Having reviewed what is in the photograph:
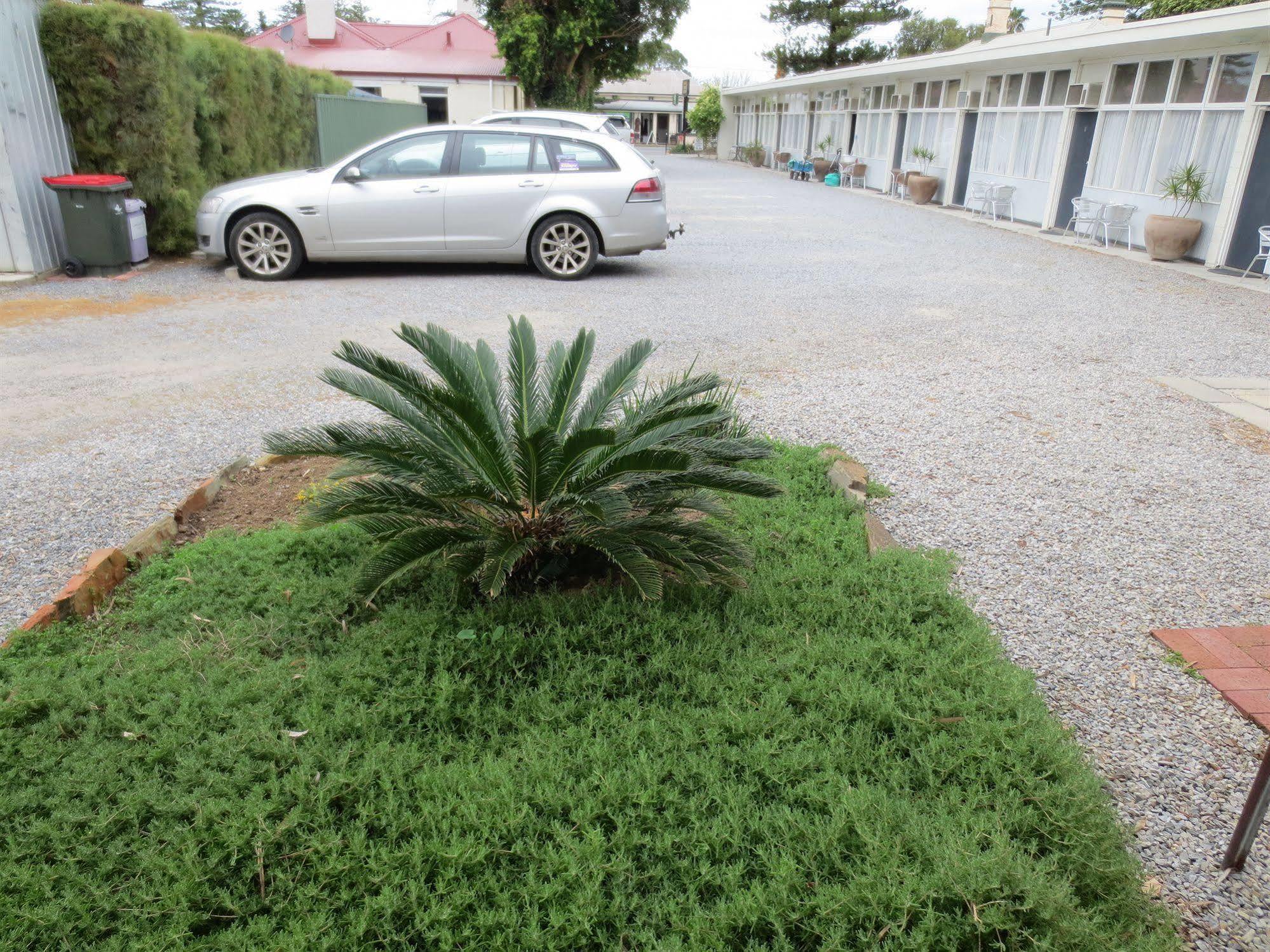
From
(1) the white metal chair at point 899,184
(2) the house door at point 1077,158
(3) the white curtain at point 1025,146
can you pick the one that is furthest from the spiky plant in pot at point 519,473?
(1) the white metal chair at point 899,184

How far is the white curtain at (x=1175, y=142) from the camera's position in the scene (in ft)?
44.0

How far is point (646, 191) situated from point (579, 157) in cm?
85

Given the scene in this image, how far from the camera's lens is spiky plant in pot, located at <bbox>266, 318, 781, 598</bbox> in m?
3.06

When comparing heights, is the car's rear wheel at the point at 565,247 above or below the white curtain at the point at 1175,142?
→ below

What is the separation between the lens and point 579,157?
10.0m

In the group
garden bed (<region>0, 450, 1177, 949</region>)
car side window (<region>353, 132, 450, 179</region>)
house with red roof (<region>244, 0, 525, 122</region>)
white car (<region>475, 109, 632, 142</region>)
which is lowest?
garden bed (<region>0, 450, 1177, 949</region>)

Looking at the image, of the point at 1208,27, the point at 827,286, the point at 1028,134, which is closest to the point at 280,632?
the point at 827,286

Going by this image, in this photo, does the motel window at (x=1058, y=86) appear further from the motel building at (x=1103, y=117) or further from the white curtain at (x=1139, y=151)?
the white curtain at (x=1139, y=151)

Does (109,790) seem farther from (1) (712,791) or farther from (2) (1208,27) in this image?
(2) (1208,27)

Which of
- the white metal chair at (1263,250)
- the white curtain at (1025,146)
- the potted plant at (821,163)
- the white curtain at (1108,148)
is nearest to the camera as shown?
the white metal chair at (1263,250)

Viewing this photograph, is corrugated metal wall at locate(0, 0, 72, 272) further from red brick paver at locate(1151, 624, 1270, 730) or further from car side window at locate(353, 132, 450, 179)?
red brick paver at locate(1151, 624, 1270, 730)

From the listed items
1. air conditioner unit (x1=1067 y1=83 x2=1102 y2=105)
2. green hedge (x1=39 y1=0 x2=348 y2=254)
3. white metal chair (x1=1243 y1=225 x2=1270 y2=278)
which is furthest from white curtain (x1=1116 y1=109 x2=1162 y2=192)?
green hedge (x1=39 y1=0 x2=348 y2=254)

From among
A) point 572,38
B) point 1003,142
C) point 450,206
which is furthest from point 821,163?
point 450,206

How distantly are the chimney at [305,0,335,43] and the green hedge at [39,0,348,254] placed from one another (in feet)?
104
